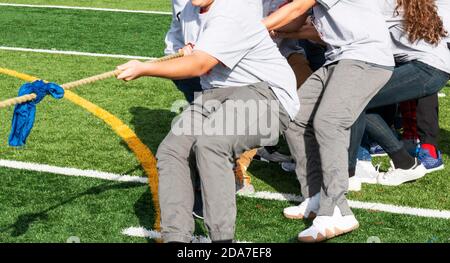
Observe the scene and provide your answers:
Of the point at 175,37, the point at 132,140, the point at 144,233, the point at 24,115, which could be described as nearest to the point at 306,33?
the point at 175,37

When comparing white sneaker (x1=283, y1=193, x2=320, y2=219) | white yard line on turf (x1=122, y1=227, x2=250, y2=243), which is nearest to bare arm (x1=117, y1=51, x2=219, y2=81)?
white yard line on turf (x1=122, y1=227, x2=250, y2=243)

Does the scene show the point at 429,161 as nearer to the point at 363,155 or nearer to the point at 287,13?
the point at 363,155

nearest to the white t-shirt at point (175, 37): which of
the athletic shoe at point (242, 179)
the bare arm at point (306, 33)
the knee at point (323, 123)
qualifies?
the bare arm at point (306, 33)

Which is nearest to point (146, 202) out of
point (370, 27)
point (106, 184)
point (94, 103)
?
point (106, 184)

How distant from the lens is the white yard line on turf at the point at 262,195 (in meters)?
5.89

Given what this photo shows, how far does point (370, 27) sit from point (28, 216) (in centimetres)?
255

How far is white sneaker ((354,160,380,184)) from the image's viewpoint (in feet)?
21.6

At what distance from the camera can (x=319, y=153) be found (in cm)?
564

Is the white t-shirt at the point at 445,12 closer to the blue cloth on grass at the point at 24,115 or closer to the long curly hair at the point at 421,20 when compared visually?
the long curly hair at the point at 421,20

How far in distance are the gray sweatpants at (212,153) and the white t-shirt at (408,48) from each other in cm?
157

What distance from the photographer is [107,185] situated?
6.34 metres

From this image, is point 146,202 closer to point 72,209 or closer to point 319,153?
point 72,209

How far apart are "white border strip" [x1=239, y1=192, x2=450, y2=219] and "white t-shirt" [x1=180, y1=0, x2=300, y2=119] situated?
1.13m

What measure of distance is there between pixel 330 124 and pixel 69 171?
223cm
